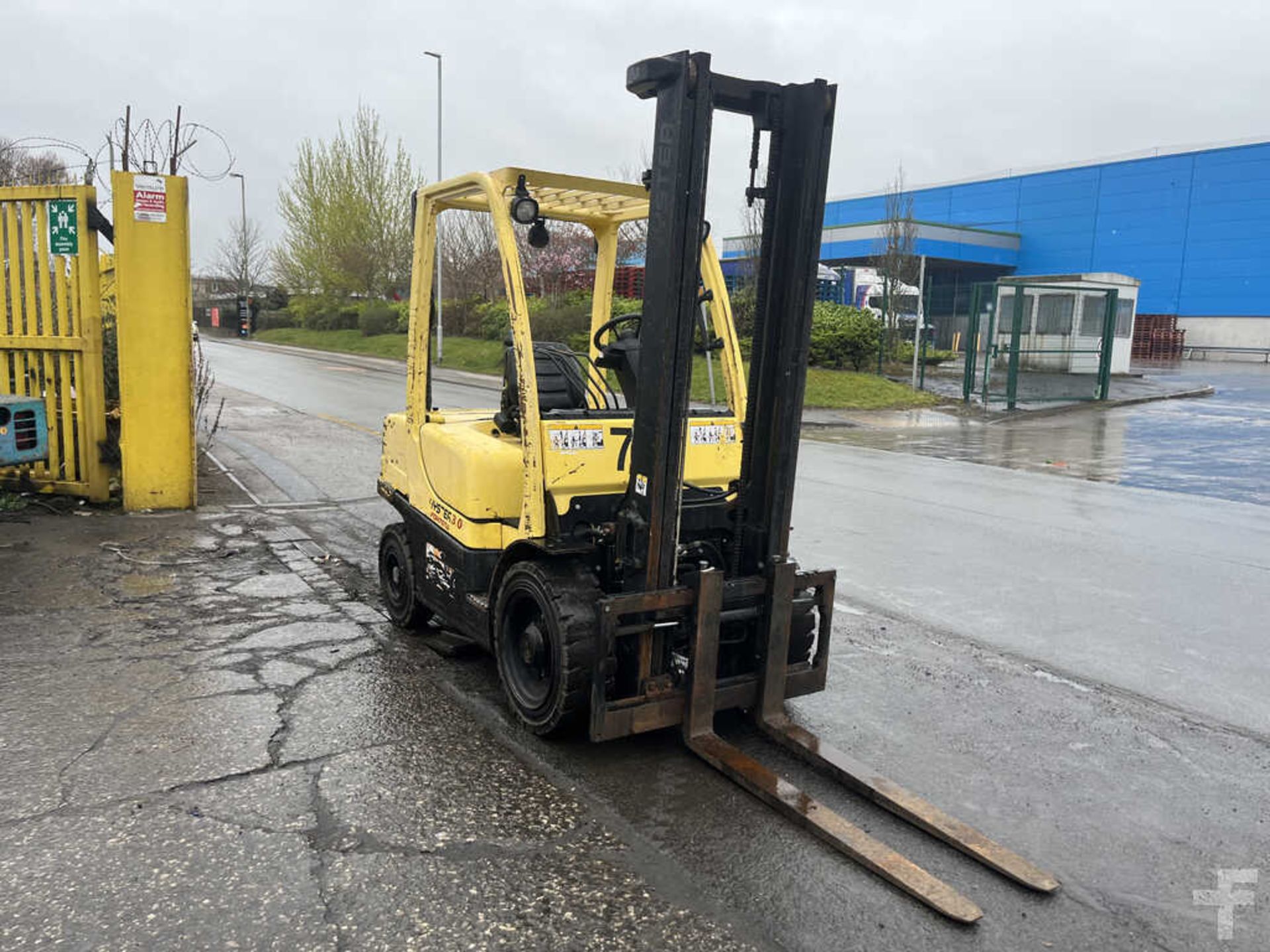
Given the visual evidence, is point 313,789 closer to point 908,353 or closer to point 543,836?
point 543,836

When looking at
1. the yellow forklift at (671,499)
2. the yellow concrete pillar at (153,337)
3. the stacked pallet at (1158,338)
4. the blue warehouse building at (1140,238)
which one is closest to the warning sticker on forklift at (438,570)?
the yellow forklift at (671,499)

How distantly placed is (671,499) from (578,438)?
607mm

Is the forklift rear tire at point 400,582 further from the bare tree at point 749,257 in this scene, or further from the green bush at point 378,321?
the green bush at point 378,321

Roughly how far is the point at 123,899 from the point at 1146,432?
1904 cm

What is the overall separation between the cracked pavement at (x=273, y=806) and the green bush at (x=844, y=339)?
71.6 ft

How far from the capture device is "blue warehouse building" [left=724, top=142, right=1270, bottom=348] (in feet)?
147

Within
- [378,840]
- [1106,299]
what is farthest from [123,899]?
[1106,299]

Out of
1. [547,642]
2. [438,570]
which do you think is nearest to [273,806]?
[547,642]

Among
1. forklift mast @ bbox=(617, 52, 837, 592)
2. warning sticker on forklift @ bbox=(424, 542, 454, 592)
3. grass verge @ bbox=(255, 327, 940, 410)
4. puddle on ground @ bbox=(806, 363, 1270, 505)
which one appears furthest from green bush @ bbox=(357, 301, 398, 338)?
forklift mast @ bbox=(617, 52, 837, 592)

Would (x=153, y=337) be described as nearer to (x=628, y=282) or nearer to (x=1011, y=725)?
(x=1011, y=725)

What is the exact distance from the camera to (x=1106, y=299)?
2200cm

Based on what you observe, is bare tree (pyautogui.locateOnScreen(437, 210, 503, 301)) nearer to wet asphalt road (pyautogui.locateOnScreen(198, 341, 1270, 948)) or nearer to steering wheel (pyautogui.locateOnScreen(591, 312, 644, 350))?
wet asphalt road (pyautogui.locateOnScreen(198, 341, 1270, 948))

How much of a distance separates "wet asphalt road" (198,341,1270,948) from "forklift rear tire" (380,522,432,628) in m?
0.56

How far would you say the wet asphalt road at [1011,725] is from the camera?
305 cm
